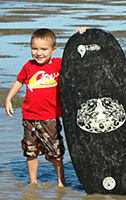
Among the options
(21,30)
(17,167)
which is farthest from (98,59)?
(21,30)

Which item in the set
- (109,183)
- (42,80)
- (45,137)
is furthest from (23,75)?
(109,183)

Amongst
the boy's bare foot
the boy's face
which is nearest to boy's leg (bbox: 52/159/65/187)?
the boy's bare foot

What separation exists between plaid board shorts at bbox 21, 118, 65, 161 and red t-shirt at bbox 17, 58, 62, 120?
0.05m

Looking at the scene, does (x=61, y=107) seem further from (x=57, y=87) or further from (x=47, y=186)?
(x=47, y=186)

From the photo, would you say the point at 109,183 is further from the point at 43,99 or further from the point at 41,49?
the point at 41,49

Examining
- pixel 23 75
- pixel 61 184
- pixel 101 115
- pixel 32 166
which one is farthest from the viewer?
pixel 61 184

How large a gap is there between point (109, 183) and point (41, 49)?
1.20 m

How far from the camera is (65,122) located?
473 cm

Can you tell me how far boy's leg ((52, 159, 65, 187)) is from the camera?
4.86 m

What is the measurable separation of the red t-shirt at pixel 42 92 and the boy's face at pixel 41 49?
0.18 ft

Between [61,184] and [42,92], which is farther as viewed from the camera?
[61,184]

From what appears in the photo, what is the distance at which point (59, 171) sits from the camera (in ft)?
16.1

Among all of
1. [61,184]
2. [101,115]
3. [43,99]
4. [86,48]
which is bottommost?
[61,184]

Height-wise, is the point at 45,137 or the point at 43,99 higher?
the point at 43,99
